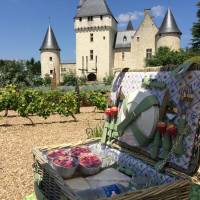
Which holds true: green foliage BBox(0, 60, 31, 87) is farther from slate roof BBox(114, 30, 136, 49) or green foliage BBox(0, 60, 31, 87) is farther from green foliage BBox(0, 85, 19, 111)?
green foliage BBox(0, 85, 19, 111)

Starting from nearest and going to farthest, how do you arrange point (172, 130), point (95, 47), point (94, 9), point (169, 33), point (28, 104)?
1. point (172, 130)
2. point (28, 104)
3. point (169, 33)
4. point (95, 47)
5. point (94, 9)

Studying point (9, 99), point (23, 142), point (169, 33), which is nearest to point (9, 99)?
point (9, 99)

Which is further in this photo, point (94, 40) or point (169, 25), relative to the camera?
point (94, 40)

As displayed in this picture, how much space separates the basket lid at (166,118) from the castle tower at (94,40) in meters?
42.2

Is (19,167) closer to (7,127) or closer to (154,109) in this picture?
(154,109)

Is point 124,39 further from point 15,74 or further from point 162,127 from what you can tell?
point 162,127

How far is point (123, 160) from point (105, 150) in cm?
24

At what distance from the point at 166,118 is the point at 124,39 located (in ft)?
148

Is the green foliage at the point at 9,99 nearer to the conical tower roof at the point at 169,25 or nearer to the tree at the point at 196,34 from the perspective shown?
the tree at the point at 196,34

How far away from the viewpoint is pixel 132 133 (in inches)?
95.0

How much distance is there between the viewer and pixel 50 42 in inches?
1850

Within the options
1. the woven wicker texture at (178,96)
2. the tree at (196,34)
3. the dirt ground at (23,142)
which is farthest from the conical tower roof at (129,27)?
the woven wicker texture at (178,96)

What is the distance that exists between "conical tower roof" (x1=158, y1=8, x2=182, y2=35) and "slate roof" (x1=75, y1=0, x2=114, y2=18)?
28.9ft

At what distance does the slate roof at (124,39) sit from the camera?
149 ft
